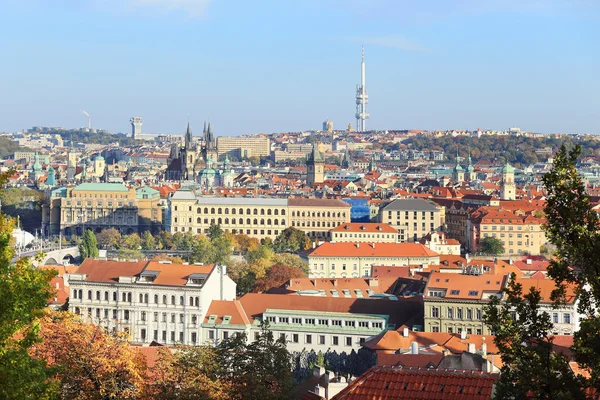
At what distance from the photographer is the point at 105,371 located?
103 ft

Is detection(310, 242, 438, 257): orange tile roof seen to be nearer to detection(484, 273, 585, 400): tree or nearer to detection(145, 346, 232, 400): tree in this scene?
detection(145, 346, 232, 400): tree

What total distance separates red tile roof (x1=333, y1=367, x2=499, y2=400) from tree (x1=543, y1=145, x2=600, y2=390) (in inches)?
262

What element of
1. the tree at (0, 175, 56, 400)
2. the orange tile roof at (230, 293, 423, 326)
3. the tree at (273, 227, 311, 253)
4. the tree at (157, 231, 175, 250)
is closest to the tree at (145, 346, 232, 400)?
the tree at (0, 175, 56, 400)

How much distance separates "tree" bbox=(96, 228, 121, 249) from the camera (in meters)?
126

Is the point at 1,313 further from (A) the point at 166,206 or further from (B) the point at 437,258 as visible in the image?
(A) the point at 166,206

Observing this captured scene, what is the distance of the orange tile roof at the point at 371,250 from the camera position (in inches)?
3752

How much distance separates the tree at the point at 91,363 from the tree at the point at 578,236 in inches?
655

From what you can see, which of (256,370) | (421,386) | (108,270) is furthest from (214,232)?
(421,386)

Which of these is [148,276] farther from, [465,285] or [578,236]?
[578,236]

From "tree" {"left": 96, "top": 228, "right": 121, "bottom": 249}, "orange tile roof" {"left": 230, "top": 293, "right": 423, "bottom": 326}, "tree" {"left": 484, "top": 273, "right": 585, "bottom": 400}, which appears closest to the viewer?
"tree" {"left": 484, "top": 273, "right": 585, "bottom": 400}

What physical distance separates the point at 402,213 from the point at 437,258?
3704 cm

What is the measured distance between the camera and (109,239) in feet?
422

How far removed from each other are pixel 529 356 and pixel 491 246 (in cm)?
10173

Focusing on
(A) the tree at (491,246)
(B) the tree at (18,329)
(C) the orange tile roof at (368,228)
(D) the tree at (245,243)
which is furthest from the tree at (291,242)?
(B) the tree at (18,329)
